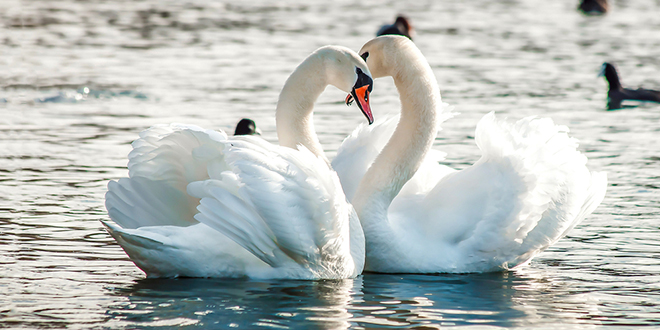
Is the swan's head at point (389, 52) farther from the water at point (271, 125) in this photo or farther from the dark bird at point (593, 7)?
the dark bird at point (593, 7)

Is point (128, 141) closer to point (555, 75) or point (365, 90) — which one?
point (365, 90)

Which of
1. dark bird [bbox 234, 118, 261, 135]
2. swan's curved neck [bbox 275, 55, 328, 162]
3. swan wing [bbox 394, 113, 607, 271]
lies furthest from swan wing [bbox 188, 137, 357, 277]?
dark bird [bbox 234, 118, 261, 135]

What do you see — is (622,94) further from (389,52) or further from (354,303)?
(354,303)

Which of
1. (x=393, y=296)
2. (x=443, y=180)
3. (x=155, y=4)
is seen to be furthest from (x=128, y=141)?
(x=155, y=4)

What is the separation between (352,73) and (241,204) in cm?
138

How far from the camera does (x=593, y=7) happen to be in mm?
32719

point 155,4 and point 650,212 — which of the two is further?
point 155,4

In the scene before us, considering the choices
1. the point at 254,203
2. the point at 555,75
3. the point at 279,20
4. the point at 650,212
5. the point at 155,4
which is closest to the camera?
the point at 254,203

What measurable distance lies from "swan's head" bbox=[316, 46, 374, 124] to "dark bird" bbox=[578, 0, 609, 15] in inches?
1049

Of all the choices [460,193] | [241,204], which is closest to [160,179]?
[241,204]

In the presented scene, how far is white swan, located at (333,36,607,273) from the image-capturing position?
7301 mm

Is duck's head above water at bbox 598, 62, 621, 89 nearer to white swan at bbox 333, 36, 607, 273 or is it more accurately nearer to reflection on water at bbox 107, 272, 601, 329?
white swan at bbox 333, 36, 607, 273

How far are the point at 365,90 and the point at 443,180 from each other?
3.70 feet

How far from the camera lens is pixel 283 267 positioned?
6.67 meters
